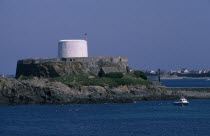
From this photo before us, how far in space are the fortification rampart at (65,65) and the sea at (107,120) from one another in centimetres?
868

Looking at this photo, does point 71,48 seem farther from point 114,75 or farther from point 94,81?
point 94,81

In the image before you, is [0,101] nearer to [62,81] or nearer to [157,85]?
[62,81]

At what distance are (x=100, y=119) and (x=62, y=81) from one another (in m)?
14.9

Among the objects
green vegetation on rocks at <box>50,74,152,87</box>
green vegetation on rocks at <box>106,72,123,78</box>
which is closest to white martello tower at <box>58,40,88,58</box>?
green vegetation on rocks at <box>50,74,152,87</box>

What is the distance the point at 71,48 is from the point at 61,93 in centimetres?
1251

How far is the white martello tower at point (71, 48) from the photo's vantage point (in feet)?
200

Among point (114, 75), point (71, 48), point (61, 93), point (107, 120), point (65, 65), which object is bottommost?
point (107, 120)

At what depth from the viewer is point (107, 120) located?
3822cm

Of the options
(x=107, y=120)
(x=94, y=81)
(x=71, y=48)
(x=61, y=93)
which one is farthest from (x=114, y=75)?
(x=107, y=120)

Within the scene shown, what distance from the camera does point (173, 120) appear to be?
126 ft

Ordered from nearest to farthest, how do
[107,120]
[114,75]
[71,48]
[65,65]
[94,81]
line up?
1. [107,120]
2. [94,81]
3. [114,75]
4. [65,65]
5. [71,48]

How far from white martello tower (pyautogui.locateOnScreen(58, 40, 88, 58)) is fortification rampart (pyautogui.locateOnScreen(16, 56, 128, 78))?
2.85 meters

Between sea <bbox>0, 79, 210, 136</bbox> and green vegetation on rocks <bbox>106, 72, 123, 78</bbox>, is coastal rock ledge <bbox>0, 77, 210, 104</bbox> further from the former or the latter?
green vegetation on rocks <bbox>106, 72, 123, 78</bbox>

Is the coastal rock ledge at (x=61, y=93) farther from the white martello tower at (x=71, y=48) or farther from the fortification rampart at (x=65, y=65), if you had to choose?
the white martello tower at (x=71, y=48)
